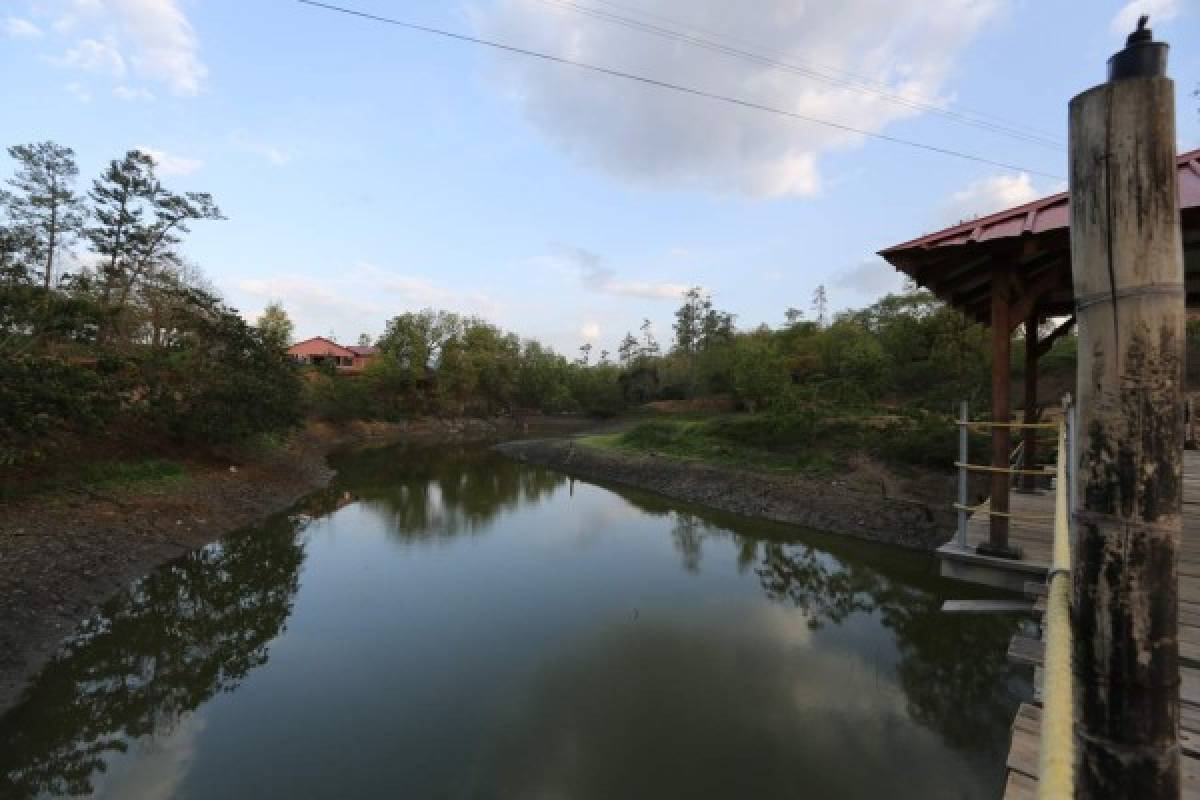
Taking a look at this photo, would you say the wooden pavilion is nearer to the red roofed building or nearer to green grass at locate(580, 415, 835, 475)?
green grass at locate(580, 415, 835, 475)

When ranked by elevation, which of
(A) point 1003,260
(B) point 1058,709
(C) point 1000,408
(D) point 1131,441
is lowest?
(B) point 1058,709

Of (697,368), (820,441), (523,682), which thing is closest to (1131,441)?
(523,682)

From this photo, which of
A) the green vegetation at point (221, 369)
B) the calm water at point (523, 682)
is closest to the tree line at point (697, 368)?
the green vegetation at point (221, 369)

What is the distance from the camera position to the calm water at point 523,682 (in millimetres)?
5141

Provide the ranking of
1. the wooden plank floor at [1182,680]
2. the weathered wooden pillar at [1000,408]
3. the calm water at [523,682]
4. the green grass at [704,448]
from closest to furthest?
the wooden plank floor at [1182,680] → the weathered wooden pillar at [1000,408] → the calm water at [523,682] → the green grass at [704,448]

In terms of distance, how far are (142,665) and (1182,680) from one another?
9386mm

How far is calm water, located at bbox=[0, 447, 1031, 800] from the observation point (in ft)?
16.9

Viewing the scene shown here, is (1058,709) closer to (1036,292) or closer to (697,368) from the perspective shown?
(1036,292)

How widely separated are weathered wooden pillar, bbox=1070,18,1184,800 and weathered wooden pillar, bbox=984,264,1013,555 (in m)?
3.30

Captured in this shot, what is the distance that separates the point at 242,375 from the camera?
17.0m

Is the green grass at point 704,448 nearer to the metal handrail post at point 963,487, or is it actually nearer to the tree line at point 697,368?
the tree line at point 697,368

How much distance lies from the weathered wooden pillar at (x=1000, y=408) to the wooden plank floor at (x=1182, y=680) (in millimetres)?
230

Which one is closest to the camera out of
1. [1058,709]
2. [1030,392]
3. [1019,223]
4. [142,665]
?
Answer: [1058,709]

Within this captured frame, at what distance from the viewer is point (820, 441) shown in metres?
17.4
